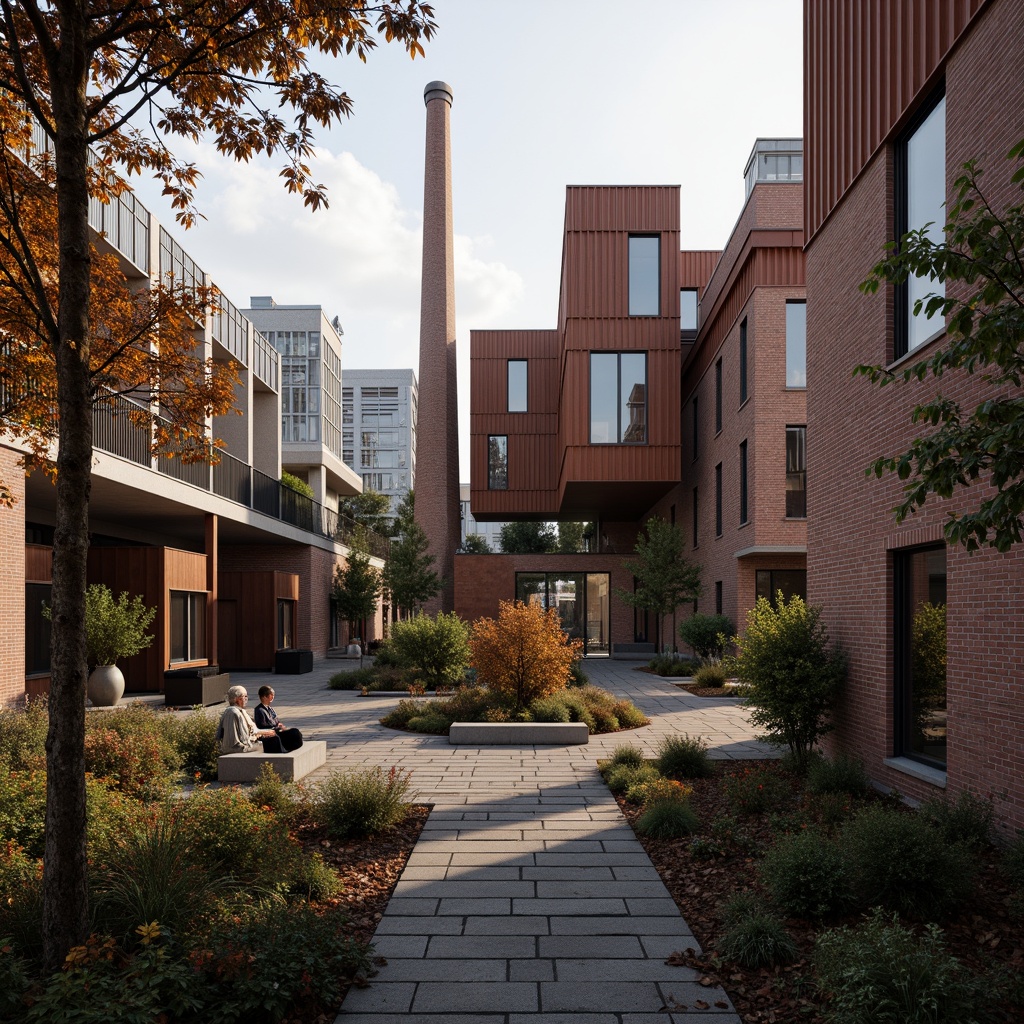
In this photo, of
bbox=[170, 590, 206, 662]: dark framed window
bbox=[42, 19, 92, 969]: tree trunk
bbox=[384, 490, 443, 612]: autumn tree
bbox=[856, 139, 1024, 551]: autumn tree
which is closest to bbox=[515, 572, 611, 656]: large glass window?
bbox=[384, 490, 443, 612]: autumn tree

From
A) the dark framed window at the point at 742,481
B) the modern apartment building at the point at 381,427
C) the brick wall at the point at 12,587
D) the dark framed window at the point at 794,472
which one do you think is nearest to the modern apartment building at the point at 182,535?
the brick wall at the point at 12,587

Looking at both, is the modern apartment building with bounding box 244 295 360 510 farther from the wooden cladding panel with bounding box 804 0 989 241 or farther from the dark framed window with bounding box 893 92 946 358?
the dark framed window with bounding box 893 92 946 358

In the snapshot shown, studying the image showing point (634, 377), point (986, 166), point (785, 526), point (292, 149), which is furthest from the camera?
point (634, 377)

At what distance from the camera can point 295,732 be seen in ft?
33.5

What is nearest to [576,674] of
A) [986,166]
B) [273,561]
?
[986,166]

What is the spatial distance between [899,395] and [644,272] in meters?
21.2

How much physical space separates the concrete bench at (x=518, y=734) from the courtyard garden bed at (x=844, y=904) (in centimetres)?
412

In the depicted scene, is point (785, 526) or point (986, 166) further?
point (785, 526)

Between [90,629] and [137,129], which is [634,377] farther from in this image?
[137,129]

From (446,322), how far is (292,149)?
31376mm

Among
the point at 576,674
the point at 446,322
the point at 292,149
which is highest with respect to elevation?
the point at 446,322

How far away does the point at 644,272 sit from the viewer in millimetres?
A: 28688

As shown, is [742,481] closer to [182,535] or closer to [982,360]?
[182,535]

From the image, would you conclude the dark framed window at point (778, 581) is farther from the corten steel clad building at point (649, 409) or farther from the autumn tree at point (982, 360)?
the autumn tree at point (982, 360)
